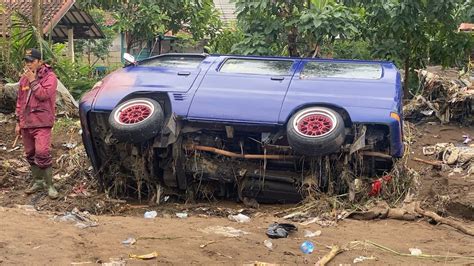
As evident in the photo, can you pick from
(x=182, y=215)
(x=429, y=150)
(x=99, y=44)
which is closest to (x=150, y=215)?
(x=182, y=215)

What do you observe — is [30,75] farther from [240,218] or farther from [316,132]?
[316,132]

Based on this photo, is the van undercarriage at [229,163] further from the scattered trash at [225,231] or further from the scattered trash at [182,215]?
the scattered trash at [225,231]

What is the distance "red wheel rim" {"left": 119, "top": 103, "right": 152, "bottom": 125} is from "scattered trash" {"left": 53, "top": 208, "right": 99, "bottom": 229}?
3.20 feet

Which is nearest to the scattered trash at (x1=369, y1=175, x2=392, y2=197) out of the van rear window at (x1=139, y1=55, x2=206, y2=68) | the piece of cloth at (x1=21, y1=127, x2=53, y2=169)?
the van rear window at (x1=139, y1=55, x2=206, y2=68)

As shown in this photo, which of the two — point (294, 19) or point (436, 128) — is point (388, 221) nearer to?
point (294, 19)

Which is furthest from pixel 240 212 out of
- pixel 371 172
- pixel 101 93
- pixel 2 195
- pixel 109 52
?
pixel 109 52

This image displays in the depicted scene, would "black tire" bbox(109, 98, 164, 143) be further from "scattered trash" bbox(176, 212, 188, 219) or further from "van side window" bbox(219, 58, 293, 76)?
"van side window" bbox(219, 58, 293, 76)

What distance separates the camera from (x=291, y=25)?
11133 mm

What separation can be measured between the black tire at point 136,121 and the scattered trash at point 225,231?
1161mm

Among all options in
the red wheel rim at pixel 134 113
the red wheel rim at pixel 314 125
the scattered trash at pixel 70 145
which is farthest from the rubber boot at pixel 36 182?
the red wheel rim at pixel 314 125

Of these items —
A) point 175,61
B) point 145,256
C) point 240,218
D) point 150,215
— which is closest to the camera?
point 145,256

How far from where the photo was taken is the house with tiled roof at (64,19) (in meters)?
17.1

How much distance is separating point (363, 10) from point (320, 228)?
8.05 meters

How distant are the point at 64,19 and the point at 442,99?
1229 cm
